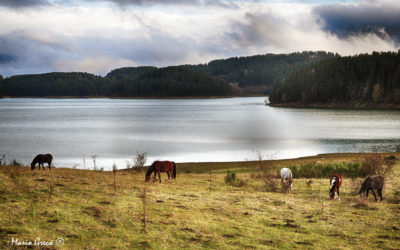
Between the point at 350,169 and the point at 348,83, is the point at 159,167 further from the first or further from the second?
the point at 348,83

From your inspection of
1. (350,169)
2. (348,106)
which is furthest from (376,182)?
(348,106)

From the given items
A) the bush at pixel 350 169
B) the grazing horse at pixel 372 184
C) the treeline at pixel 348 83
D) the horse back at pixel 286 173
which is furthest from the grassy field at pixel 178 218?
the treeline at pixel 348 83

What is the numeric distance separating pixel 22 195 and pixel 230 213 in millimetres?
6457

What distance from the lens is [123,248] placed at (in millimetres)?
7977

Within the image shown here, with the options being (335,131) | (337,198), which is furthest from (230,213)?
(335,131)

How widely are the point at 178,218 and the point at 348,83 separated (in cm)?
16399

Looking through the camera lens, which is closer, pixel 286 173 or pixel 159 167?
pixel 159 167

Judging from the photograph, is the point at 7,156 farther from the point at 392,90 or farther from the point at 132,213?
the point at 392,90

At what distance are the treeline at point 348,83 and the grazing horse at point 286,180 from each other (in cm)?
13626

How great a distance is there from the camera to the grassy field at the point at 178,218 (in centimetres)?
858

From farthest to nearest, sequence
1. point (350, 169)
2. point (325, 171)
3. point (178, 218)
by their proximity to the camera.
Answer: point (325, 171), point (350, 169), point (178, 218)

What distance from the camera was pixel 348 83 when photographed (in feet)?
522
